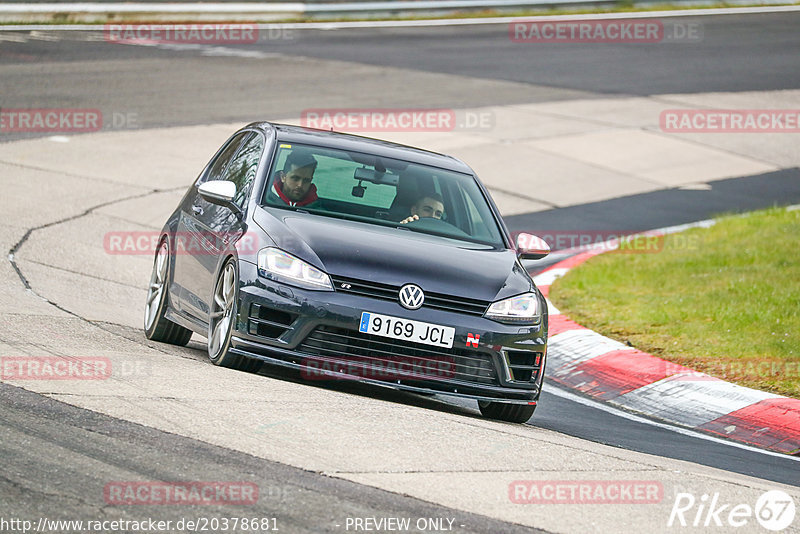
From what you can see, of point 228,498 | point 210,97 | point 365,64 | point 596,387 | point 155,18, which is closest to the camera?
point 228,498

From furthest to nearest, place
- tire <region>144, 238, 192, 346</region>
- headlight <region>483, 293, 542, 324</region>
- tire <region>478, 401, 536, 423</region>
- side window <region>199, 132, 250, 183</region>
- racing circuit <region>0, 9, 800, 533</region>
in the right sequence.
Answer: side window <region>199, 132, 250, 183</region> < tire <region>144, 238, 192, 346</region> < tire <region>478, 401, 536, 423</region> < headlight <region>483, 293, 542, 324</region> < racing circuit <region>0, 9, 800, 533</region>

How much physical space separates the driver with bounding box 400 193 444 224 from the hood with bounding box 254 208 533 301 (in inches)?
12.0

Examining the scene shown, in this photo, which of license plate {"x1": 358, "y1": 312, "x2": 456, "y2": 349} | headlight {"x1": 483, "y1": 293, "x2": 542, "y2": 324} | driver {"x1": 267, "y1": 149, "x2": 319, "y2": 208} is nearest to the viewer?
license plate {"x1": 358, "y1": 312, "x2": 456, "y2": 349}

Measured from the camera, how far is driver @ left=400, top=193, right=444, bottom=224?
27.1 ft

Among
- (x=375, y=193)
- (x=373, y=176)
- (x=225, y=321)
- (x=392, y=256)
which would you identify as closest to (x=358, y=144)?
(x=373, y=176)

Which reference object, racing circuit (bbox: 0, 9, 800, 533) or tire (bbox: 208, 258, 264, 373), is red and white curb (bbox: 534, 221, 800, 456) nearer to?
racing circuit (bbox: 0, 9, 800, 533)

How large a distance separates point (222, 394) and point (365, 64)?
1962 centimetres

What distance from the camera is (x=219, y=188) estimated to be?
7.98 m

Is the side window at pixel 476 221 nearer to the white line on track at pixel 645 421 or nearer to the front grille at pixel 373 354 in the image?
the front grille at pixel 373 354

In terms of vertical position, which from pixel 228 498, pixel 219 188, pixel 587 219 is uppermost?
pixel 219 188

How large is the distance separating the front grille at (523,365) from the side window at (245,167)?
2.02m

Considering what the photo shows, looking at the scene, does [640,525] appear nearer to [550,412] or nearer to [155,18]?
[550,412]

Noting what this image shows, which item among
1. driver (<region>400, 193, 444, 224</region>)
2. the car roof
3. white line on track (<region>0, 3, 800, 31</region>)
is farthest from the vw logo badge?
white line on track (<region>0, 3, 800, 31</region>)

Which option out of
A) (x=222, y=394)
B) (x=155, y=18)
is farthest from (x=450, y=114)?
(x=222, y=394)
